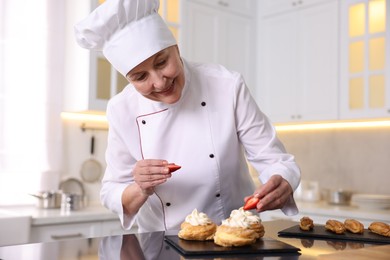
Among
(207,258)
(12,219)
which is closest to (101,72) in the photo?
(12,219)

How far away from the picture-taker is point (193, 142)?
167 centimetres

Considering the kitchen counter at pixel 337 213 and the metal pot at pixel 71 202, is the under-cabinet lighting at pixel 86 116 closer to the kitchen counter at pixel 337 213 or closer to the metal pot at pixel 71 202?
the metal pot at pixel 71 202

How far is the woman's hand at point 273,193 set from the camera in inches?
52.1

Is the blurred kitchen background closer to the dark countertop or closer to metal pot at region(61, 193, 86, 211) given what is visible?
metal pot at region(61, 193, 86, 211)

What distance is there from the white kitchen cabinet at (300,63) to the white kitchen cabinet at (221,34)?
0.11 m

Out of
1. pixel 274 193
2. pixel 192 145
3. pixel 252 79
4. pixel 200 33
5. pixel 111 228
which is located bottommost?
pixel 111 228

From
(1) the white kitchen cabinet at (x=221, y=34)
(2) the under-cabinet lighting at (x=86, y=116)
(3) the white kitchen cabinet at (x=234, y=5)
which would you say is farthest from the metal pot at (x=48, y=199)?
(3) the white kitchen cabinet at (x=234, y=5)

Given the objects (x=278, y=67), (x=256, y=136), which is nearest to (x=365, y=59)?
(x=278, y=67)

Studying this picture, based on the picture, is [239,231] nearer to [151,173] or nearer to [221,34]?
[151,173]

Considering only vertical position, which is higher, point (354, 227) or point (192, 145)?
point (192, 145)

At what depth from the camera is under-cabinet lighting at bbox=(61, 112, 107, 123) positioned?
11.0ft

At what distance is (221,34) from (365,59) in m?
1.10

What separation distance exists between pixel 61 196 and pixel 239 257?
2256 mm

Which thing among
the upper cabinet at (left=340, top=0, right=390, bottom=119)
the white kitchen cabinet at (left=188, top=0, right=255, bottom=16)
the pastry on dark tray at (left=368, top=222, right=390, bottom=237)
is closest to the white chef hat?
the pastry on dark tray at (left=368, top=222, right=390, bottom=237)
